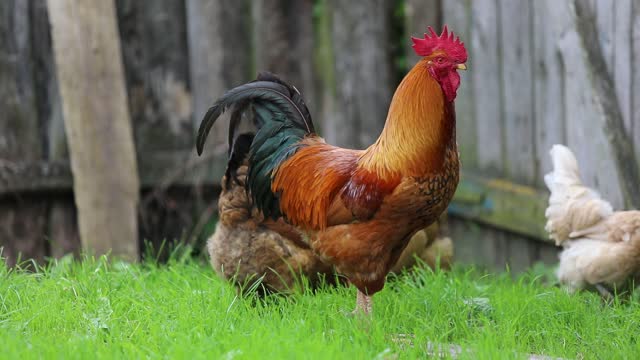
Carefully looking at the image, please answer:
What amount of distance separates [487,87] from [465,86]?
0.70ft

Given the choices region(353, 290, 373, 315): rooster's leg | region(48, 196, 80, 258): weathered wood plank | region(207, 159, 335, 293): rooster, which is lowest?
region(48, 196, 80, 258): weathered wood plank

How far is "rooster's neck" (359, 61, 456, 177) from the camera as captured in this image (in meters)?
4.35

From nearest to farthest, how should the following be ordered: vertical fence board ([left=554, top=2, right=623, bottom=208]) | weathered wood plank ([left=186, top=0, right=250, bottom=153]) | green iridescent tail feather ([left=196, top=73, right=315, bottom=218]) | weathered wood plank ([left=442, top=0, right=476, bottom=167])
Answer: green iridescent tail feather ([left=196, top=73, right=315, bottom=218]) < vertical fence board ([left=554, top=2, right=623, bottom=208]) < weathered wood plank ([left=442, top=0, right=476, bottom=167]) < weathered wood plank ([left=186, top=0, right=250, bottom=153])

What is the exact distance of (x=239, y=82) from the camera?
7176 millimetres

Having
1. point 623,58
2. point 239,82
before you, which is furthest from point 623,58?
point 239,82

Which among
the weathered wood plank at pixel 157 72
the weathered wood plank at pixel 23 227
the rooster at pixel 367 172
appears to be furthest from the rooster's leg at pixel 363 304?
the weathered wood plank at pixel 23 227

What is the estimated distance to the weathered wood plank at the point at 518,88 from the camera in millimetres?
6512

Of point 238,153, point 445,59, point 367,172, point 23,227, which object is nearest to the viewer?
point 445,59

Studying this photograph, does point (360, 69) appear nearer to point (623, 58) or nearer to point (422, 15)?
point (422, 15)

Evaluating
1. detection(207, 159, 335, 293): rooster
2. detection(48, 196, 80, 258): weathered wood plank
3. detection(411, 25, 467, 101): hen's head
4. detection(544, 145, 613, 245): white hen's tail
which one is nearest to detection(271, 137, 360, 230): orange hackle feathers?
detection(207, 159, 335, 293): rooster

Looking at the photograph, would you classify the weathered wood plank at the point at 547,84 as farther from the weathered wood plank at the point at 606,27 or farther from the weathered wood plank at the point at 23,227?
the weathered wood plank at the point at 23,227

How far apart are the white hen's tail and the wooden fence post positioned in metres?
2.93

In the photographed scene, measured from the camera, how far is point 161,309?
15.9ft

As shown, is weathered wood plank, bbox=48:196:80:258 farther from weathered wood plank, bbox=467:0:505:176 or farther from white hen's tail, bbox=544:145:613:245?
white hen's tail, bbox=544:145:613:245
